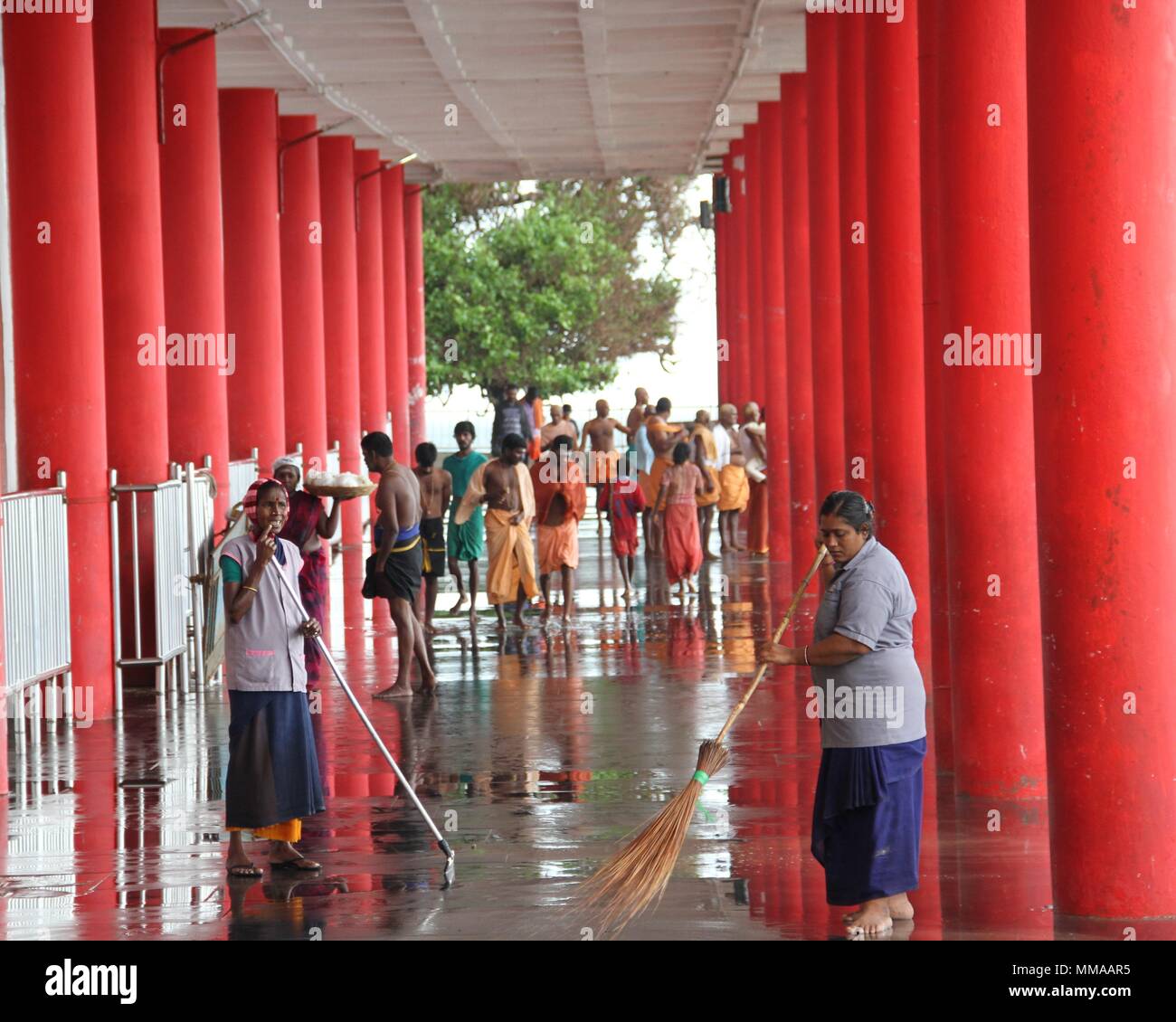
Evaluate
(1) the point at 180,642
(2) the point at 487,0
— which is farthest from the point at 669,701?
(2) the point at 487,0

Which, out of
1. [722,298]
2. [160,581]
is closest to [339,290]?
[722,298]

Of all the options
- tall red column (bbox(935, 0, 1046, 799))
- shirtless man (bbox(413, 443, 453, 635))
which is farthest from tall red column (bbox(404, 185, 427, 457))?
tall red column (bbox(935, 0, 1046, 799))

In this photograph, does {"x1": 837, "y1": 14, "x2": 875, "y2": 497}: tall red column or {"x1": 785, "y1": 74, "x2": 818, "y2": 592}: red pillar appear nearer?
{"x1": 837, "y1": 14, "x2": 875, "y2": 497}: tall red column

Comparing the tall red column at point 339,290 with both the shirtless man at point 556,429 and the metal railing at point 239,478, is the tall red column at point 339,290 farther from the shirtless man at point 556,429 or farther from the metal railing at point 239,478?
the metal railing at point 239,478

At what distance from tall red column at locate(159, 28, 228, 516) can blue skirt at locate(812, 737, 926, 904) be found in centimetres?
1042

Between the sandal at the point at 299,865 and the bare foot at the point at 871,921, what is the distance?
242 cm

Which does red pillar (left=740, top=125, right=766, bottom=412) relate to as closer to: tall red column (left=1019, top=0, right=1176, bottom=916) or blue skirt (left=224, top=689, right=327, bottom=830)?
blue skirt (left=224, top=689, right=327, bottom=830)

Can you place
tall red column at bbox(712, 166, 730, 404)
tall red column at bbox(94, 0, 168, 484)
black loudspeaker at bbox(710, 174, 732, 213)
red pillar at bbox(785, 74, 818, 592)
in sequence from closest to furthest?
tall red column at bbox(94, 0, 168, 484)
red pillar at bbox(785, 74, 818, 592)
black loudspeaker at bbox(710, 174, 732, 213)
tall red column at bbox(712, 166, 730, 404)

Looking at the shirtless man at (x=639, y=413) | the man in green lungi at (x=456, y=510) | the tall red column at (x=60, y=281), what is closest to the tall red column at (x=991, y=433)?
the tall red column at (x=60, y=281)

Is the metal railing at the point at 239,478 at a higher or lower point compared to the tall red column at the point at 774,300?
lower

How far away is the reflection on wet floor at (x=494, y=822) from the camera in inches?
289

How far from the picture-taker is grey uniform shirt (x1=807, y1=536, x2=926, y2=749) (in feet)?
22.8

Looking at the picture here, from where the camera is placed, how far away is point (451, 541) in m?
16.7

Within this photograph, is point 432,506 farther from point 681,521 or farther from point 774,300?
point 774,300
